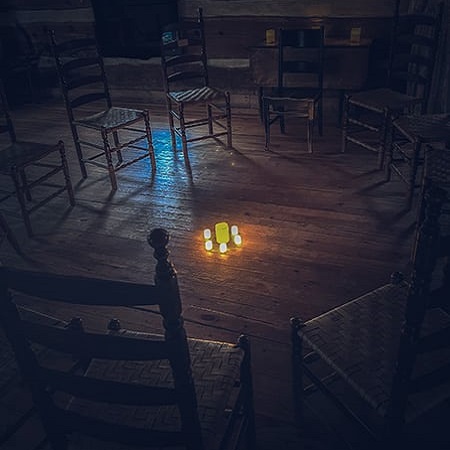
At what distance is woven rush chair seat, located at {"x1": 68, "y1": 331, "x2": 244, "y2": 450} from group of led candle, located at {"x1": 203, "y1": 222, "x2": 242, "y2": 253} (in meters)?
1.25

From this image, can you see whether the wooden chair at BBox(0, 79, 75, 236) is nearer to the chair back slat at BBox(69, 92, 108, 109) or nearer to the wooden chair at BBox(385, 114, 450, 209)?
the chair back slat at BBox(69, 92, 108, 109)

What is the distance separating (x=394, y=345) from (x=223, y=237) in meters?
1.46

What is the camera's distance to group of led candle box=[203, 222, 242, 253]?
2.79 meters

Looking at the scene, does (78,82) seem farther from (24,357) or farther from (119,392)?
(119,392)

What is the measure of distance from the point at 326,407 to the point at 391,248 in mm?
1178

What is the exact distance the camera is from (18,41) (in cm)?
635

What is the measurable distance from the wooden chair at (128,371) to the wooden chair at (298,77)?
2.84 m

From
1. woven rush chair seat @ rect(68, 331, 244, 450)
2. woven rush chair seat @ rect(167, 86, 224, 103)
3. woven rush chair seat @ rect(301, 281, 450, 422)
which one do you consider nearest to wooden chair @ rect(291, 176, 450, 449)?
woven rush chair seat @ rect(301, 281, 450, 422)

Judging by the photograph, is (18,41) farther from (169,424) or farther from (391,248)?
(169,424)

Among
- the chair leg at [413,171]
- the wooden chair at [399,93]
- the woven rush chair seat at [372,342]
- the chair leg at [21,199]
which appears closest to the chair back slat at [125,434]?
the woven rush chair seat at [372,342]

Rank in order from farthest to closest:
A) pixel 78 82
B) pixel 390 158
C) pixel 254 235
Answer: pixel 78 82 → pixel 390 158 → pixel 254 235

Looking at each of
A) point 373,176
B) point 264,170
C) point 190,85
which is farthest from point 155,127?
point 373,176

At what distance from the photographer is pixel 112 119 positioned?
3660 mm

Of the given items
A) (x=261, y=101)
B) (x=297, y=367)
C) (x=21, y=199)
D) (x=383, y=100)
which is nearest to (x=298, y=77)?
(x=261, y=101)
